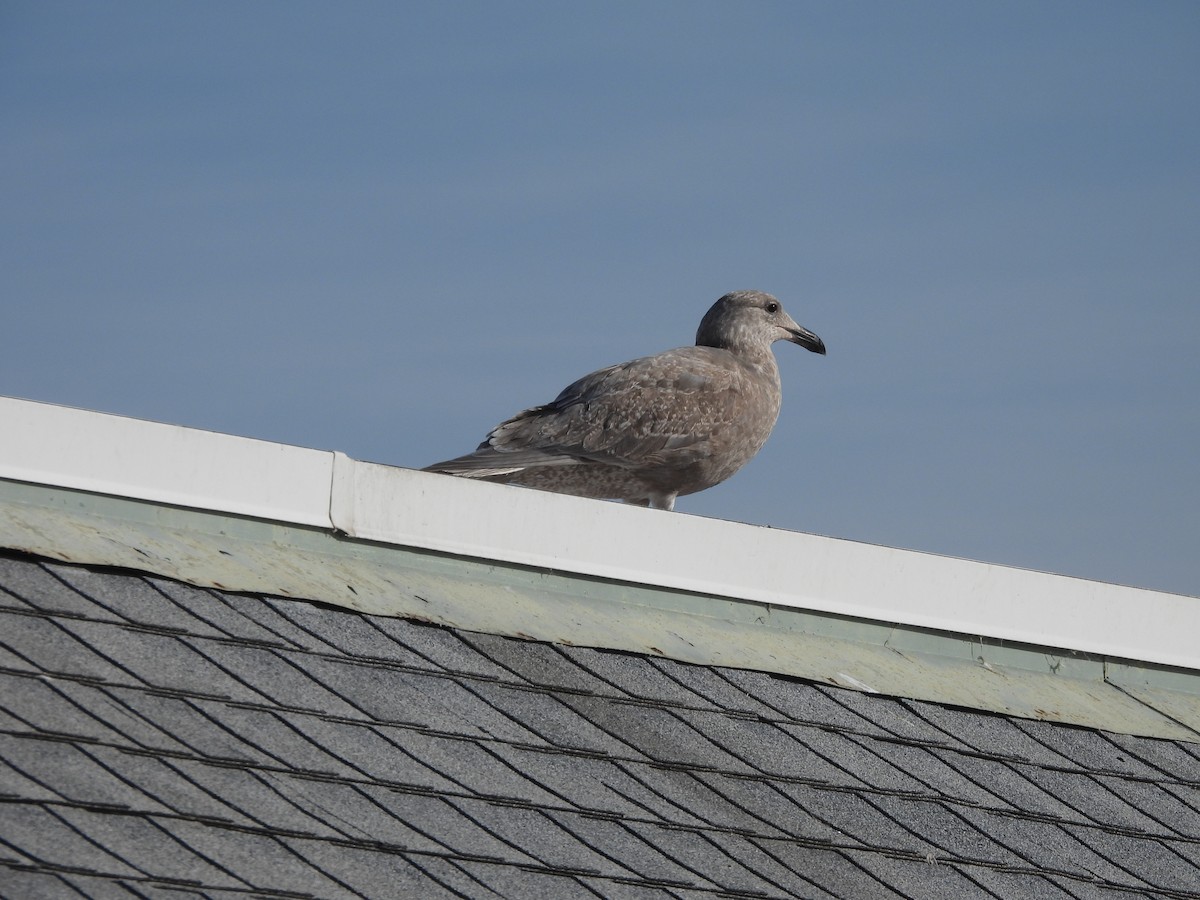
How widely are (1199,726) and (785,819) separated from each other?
207 centimetres

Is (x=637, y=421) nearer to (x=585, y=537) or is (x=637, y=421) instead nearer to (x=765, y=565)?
(x=765, y=565)

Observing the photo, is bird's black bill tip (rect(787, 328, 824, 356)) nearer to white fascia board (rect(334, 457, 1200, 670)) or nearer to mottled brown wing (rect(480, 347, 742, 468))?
mottled brown wing (rect(480, 347, 742, 468))

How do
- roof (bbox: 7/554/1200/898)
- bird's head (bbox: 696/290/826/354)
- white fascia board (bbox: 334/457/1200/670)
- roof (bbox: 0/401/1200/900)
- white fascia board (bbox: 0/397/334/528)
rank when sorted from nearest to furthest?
1. roof (bbox: 7/554/1200/898)
2. roof (bbox: 0/401/1200/900)
3. white fascia board (bbox: 0/397/334/528)
4. white fascia board (bbox: 334/457/1200/670)
5. bird's head (bbox: 696/290/826/354)

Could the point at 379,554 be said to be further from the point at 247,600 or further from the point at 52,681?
the point at 52,681

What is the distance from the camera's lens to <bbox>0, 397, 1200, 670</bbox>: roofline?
386 cm

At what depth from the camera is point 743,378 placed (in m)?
8.55

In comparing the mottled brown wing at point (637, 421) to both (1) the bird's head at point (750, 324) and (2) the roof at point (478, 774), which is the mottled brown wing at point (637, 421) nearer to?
(1) the bird's head at point (750, 324)

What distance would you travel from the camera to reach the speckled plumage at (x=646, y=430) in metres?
8.22

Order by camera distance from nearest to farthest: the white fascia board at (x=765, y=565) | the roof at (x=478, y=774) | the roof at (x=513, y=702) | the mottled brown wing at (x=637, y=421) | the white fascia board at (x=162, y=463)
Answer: the roof at (x=478, y=774)
the roof at (x=513, y=702)
the white fascia board at (x=162, y=463)
the white fascia board at (x=765, y=565)
the mottled brown wing at (x=637, y=421)

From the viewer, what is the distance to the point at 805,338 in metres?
9.22

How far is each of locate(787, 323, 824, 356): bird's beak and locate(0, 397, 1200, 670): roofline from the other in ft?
13.6

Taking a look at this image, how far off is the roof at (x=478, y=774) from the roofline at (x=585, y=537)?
0.38 metres

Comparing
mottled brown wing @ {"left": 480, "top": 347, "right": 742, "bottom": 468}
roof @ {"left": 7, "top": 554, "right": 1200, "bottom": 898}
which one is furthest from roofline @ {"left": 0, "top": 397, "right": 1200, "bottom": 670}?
mottled brown wing @ {"left": 480, "top": 347, "right": 742, "bottom": 468}

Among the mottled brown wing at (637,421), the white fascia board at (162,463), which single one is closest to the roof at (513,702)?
the white fascia board at (162,463)
